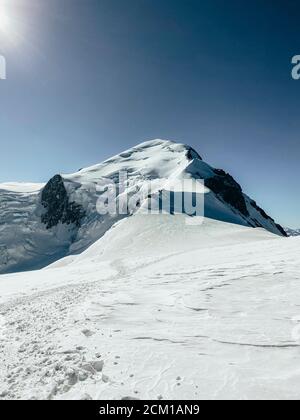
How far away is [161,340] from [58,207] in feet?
301

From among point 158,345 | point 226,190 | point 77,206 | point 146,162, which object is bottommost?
point 158,345

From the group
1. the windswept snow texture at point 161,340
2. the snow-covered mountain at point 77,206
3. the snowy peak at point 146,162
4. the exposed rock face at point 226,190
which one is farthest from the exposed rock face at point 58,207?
the windswept snow texture at point 161,340

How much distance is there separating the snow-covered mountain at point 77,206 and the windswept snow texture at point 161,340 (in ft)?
170

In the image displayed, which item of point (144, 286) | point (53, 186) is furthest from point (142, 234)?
point (53, 186)

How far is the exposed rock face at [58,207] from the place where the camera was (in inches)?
3602

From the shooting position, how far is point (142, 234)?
162 feet

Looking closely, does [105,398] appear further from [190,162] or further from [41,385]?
[190,162]

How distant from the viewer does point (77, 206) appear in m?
93.2

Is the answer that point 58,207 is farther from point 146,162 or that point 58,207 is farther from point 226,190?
point 226,190

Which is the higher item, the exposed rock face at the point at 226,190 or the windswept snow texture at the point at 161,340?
the exposed rock face at the point at 226,190

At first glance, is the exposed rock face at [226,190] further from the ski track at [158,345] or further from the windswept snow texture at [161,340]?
the ski track at [158,345]

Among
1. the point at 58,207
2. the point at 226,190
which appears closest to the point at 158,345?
the point at 58,207

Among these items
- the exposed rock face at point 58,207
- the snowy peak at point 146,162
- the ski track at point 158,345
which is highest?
the snowy peak at point 146,162

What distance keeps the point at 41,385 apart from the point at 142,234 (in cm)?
4332
